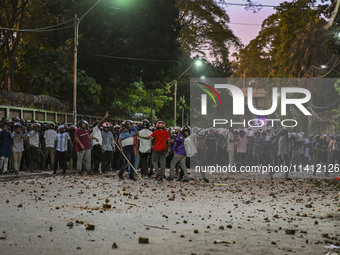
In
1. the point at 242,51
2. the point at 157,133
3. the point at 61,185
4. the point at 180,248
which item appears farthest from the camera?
the point at 242,51

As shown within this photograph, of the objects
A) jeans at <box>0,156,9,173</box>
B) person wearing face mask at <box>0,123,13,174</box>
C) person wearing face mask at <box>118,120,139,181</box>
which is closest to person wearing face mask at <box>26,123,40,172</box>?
person wearing face mask at <box>0,123,13,174</box>

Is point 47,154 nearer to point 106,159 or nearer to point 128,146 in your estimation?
point 106,159

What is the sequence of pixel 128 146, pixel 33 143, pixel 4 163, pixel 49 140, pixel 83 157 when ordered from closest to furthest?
pixel 128 146 < pixel 4 163 < pixel 83 157 < pixel 33 143 < pixel 49 140

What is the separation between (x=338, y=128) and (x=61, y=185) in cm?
3090

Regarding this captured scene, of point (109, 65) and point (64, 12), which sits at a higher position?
point (64, 12)

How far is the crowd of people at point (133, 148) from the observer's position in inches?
717

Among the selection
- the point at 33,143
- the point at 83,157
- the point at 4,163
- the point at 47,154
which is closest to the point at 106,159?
the point at 83,157

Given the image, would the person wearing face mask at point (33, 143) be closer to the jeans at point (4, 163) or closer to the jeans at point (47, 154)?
the jeans at point (47, 154)

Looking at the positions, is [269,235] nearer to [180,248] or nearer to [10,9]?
[180,248]

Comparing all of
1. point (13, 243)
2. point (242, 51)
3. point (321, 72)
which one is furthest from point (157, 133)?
point (242, 51)

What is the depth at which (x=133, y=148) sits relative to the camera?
1794 centimetres

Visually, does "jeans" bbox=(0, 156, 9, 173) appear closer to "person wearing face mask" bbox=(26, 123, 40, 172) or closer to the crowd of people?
the crowd of people

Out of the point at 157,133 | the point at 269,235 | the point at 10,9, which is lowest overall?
the point at 269,235

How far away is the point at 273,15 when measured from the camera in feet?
159
